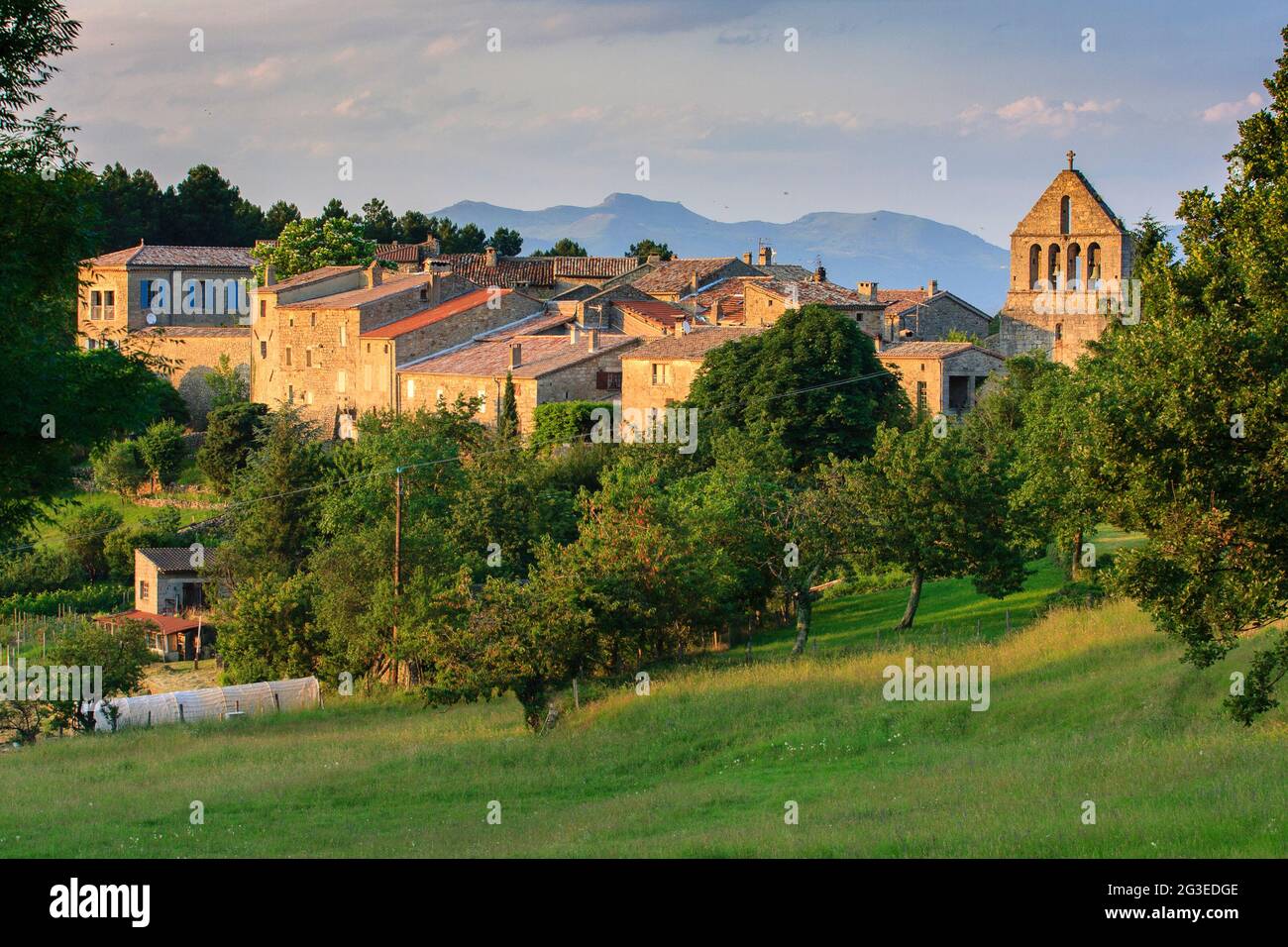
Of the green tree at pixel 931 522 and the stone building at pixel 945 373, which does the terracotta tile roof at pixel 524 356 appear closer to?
the stone building at pixel 945 373

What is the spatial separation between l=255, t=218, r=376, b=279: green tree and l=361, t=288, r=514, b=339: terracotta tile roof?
15438 millimetres

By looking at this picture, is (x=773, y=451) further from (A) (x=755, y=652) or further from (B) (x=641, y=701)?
(B) (x=641, y=701)

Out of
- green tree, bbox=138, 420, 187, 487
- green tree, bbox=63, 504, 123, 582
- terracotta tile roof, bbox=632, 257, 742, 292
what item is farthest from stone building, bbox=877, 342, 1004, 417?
green tree, bbox=138, 420, 187, 487

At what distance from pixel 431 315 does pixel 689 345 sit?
523 inches

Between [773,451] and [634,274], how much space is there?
41.1 metres

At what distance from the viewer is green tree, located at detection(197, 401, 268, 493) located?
59.3 metres

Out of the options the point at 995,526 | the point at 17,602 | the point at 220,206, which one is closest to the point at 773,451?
the point at 995,526

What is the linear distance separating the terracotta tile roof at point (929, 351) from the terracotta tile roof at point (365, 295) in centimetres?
2097

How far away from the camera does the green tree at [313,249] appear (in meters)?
77.8

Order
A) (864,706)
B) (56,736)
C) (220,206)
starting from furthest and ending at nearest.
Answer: (220,206) → (56,736) → (864,706)

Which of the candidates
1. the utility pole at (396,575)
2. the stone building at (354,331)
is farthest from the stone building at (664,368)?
the utility pole at (396,575)

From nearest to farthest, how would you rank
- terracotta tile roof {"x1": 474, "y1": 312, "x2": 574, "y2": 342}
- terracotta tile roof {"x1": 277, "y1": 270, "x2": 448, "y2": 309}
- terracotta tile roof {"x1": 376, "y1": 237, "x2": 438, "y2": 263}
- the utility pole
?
the utility pole
terracotta tile roof {"x1": 474, "y1": 312, "x2": 574, "y2": 342}
terracotta tile roof {"x1": 277, "y1": 270, "x2": 448, "y2": 309}
terracotta tile roof {"x1": 376, "y1": 237, "x2": 438, "y2": 263}

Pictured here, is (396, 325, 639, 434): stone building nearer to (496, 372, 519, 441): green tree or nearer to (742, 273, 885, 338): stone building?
(496, 372, 519, 441): green tree
